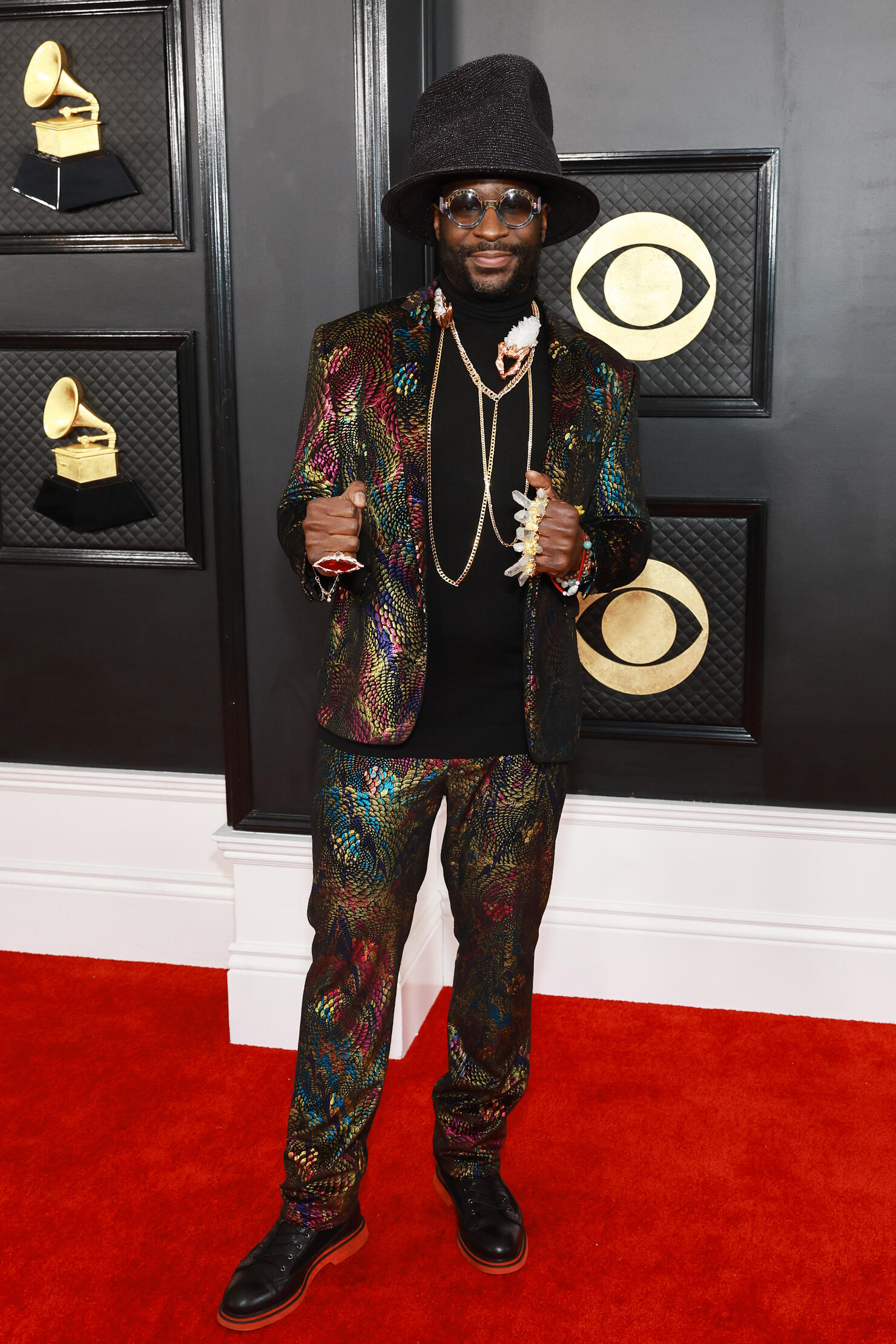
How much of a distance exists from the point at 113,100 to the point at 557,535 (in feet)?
5.51

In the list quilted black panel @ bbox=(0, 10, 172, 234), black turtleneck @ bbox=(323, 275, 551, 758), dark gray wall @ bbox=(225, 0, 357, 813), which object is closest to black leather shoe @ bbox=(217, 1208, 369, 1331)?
black turtleneck @ bbox=(323, 275, 551, 758)

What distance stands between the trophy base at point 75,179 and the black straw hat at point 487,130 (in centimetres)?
113

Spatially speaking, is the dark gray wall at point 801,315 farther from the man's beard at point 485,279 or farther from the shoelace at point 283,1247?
the shoelace at point 283,1247

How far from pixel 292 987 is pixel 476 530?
1276 millimetres

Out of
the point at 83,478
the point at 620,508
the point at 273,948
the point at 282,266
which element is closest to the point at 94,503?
the point at 83,478

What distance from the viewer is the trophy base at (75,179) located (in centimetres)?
264

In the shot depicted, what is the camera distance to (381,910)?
6.08 ft

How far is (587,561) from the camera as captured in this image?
5.78ft

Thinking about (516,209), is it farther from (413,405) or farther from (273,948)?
(273,948)

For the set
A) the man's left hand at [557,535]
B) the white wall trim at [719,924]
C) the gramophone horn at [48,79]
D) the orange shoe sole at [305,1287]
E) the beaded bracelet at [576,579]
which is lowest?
the orange shoe sole at [305,1287]

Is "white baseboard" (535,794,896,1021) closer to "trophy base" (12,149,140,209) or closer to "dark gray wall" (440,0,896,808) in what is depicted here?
"dark gray wall" (440,0,896,808)

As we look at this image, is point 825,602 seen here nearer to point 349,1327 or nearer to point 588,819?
point 588,819

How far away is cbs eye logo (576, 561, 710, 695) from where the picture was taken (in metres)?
2.68

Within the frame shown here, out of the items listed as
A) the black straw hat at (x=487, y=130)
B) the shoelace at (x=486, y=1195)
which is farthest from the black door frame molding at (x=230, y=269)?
the shoelace at (x=486, y=1195)
